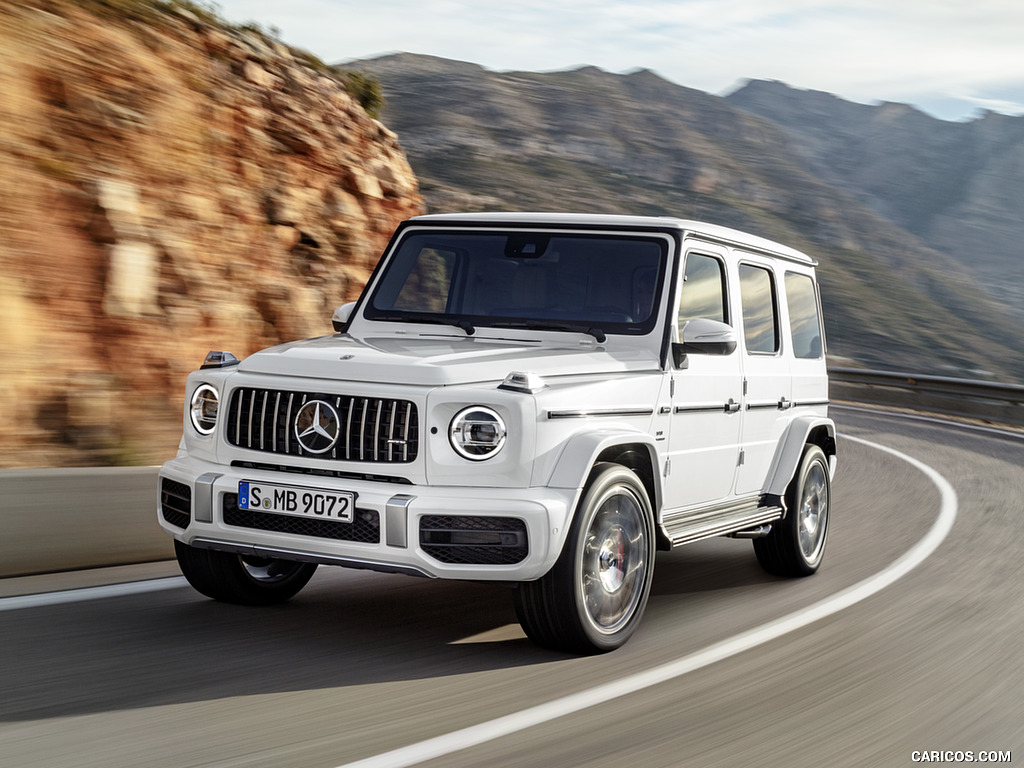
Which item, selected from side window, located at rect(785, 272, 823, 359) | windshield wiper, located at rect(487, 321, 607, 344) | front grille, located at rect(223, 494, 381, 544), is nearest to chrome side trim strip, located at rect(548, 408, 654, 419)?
windshield wiper, located at rect(487, 321, 607, 344)

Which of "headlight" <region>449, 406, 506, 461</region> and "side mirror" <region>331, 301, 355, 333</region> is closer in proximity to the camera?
"headlight" <region>449, 406, 506, 461</region>

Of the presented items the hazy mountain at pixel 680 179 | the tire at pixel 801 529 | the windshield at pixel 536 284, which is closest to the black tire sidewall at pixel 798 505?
the tire at pixel 801 529

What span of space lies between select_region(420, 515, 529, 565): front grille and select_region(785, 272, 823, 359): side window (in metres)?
3.51

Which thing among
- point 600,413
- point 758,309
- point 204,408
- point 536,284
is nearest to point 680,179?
point 758,309

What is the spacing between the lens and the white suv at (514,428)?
4.74m

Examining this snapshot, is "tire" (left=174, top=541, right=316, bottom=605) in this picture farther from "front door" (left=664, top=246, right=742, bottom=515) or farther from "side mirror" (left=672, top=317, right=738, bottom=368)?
"side mirror" (left=672, top=317, right=738, bottom=368)

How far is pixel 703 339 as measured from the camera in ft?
18.6

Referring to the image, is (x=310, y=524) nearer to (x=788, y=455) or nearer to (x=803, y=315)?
(x=788, y=455)

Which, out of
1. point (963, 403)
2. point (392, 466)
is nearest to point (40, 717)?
point (392, 466)

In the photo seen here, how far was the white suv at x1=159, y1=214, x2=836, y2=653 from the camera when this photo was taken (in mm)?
4738

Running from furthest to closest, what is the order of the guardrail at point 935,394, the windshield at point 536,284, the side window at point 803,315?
the guardrail at point 935,394 → the side window at point 803,315 → the windshield at point 536,284

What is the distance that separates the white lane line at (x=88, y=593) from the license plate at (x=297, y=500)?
1.41 metres

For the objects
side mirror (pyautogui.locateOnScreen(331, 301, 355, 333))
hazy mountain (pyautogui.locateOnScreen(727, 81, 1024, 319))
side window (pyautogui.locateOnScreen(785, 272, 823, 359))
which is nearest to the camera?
side mirror (pyautogui.locateOnScreen(331, 301, 355, 333))

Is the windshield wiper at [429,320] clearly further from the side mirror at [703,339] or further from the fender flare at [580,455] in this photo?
the fender flare at [580,455]
